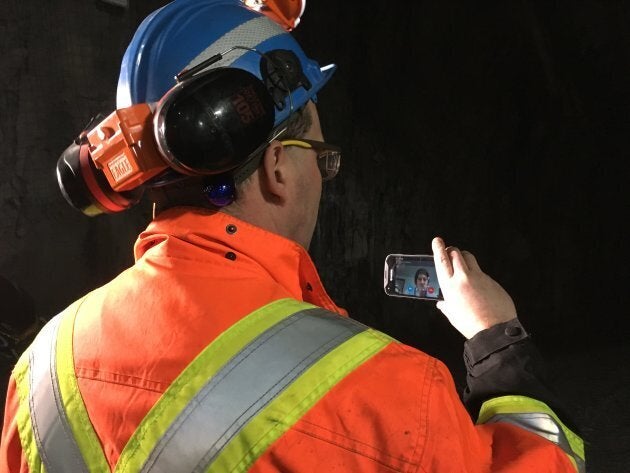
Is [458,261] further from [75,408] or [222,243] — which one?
[75,408]

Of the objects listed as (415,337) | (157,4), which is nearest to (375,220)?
(415,337)

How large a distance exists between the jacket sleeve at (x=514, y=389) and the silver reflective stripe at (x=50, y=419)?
67 centimetres

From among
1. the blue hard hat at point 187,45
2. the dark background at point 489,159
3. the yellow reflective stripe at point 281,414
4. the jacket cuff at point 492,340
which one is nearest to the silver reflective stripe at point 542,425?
the jacket cuff at point 492,340

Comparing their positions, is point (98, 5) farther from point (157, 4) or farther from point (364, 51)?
point (364, 51)

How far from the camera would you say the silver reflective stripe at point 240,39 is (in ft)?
3.42

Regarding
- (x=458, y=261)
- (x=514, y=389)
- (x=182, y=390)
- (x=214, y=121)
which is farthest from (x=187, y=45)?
(x=514, y=389)

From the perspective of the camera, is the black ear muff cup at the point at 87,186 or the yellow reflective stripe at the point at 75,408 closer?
the yellow reflective stripe at the point at 75,408

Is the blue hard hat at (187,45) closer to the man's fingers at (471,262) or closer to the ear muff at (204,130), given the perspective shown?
the ear muff at (204,130)

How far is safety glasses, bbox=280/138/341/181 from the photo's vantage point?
3.68 feet

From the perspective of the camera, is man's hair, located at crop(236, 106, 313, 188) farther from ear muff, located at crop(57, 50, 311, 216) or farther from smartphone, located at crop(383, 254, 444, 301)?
smartphone, located at crop(383, 254, 444, 301)

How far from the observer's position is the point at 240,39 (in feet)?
3.53

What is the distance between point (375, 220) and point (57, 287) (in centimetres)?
223

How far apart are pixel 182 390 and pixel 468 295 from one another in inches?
27.5

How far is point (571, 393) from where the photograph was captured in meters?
3.26
